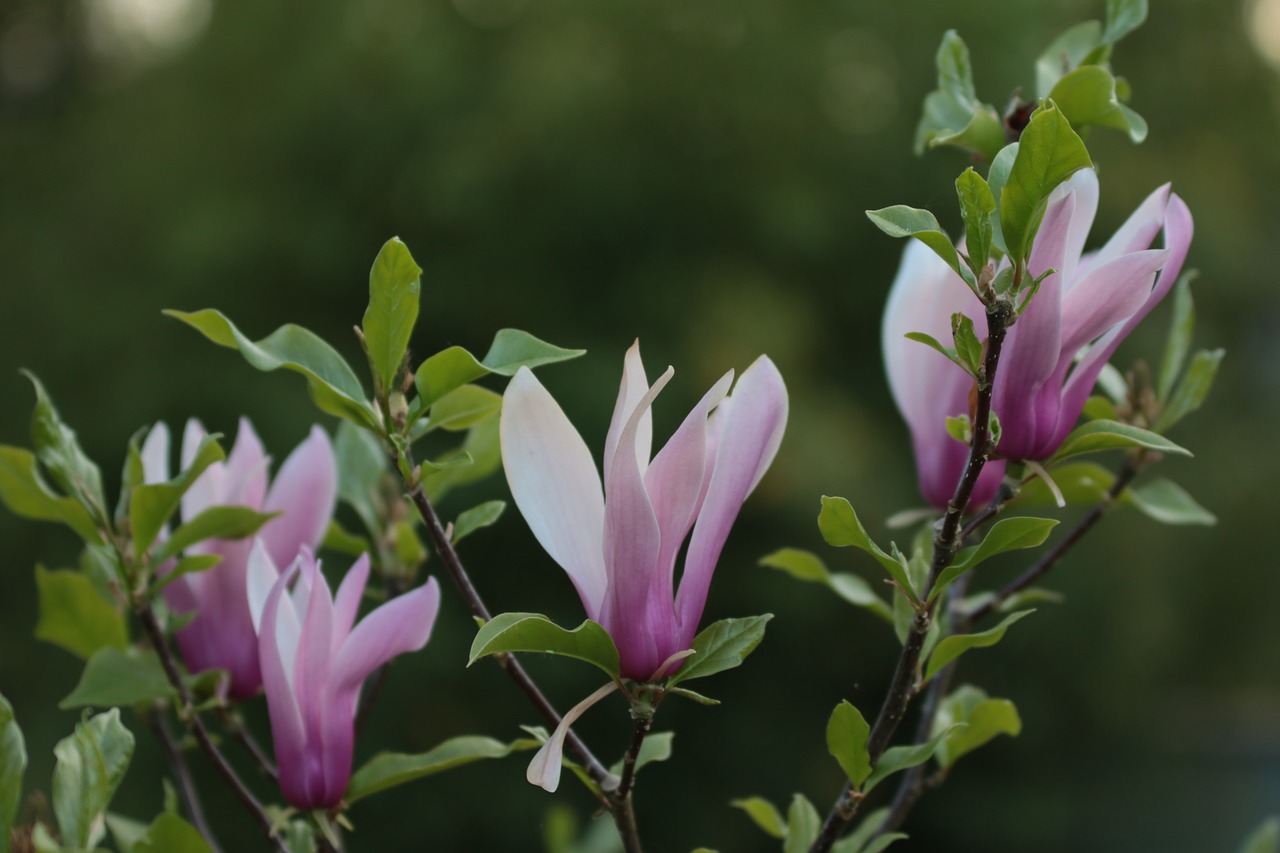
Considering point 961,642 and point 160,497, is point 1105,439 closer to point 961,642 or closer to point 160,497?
point 961,642

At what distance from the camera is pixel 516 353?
0.39 meters

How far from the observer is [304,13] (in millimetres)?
3561

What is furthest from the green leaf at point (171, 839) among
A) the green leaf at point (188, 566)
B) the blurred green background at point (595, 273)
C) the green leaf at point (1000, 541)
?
the blurred green background at point (595, 273)

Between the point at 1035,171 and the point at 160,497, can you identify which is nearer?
the point at 1035,171

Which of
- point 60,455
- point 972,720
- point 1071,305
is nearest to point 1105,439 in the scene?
point 1071,305

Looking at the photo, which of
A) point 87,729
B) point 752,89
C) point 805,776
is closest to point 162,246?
point 752,89

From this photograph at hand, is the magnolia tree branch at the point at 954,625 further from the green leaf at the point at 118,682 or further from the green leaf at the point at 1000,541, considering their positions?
the green leaf at the point at 118,682

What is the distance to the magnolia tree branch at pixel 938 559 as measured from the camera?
1.07 feet

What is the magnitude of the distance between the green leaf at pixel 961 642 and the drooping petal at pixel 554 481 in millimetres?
106

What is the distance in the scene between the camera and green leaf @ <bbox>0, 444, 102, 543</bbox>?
438mm

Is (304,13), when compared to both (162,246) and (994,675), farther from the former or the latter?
(994,675)

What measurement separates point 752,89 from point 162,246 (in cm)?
168

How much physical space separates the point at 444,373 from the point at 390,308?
0.03 m

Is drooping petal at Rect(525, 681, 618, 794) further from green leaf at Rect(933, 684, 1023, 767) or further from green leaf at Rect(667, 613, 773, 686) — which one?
green leaf at Rect(933, 684, 1023, 767)
